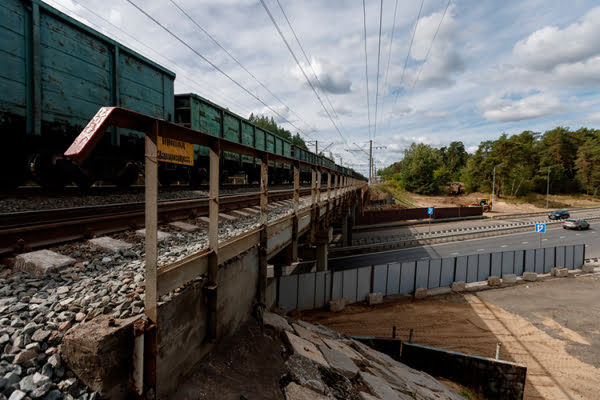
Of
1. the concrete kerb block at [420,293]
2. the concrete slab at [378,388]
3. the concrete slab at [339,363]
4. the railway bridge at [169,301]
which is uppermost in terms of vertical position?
the railway bridge at [169,301]

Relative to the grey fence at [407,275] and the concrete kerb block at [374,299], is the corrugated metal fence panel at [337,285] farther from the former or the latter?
the concrete kerb block at [374,299]

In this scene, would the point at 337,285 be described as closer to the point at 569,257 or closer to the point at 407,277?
the point at 407,277

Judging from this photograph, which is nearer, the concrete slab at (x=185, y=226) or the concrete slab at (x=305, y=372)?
the concrete slab at (x=305, y=372)

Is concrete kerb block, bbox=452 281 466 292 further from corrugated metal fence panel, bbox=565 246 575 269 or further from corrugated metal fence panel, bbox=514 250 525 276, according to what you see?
corrugated metal fence panel, bbox=565 246 575 269

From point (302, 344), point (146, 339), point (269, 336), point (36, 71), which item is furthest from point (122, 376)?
point (36, 71)

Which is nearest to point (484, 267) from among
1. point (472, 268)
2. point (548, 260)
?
point (472, 268)

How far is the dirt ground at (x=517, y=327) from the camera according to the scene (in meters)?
9.57

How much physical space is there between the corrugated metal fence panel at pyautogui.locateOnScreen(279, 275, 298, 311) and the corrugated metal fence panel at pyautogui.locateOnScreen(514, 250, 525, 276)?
15.5 meters

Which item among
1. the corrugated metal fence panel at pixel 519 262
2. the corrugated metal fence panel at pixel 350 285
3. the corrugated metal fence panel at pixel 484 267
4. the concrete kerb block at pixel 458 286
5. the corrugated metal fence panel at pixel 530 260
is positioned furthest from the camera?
the corrugated metal fence panel at pixel 530 260

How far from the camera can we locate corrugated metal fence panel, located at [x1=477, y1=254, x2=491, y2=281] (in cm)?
1672

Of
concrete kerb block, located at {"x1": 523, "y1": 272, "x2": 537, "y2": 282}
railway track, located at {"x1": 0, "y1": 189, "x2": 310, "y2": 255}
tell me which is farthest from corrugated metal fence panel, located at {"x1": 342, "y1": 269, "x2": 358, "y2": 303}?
concrete kerb block, located at {"x1": 523, "y1": 272, "x2": 537, "y2": 282}

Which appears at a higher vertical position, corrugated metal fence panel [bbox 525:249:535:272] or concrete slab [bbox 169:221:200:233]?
concrete slab [bbox 169:221:200:233]

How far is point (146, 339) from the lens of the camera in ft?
6.39

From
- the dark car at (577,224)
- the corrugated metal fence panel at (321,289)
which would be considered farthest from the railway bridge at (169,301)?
the dark car at (577,224)
